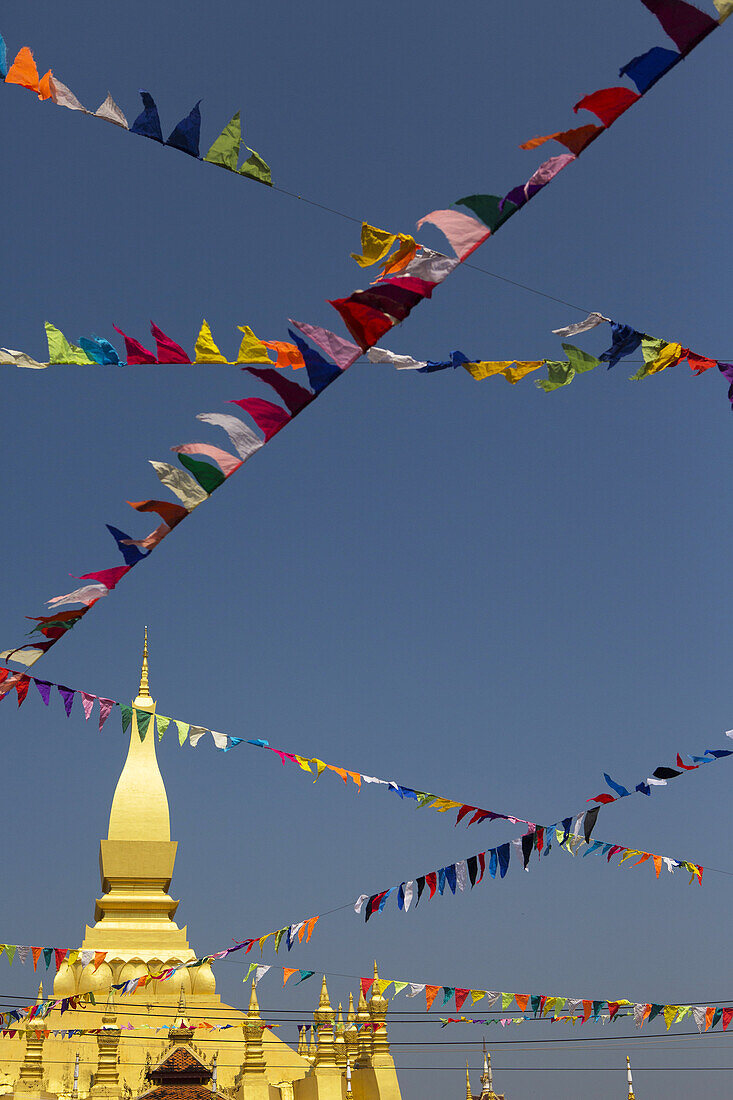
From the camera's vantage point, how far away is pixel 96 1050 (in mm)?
22516

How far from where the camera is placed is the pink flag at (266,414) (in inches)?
236

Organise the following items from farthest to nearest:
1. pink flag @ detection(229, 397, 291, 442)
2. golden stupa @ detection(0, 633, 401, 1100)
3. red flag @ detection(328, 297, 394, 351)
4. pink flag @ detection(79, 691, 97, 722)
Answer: golden stupa @ detection(0, 633, 401, 1100), pink flag @ detection(79, 691, 97, 722), pink flag @ detection(229, 397, 291, 442), red flag @ detection(328, 297, 394, 351)

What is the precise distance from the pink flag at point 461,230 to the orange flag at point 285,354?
132cm

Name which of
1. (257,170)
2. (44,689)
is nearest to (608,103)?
(257,170)

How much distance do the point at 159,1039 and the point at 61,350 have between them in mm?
Answer: 19707

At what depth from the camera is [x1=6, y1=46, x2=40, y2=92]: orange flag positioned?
6.04 m

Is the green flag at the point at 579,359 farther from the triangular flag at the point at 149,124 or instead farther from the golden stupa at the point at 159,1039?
the golden stupa at the point at 159,1039

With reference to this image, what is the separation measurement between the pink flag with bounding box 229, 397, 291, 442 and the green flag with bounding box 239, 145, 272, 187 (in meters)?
1.13

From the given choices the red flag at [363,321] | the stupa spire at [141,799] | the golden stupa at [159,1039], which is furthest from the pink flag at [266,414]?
the stupa spire at [141,799]

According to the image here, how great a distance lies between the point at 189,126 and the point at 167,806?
27289 millimetres

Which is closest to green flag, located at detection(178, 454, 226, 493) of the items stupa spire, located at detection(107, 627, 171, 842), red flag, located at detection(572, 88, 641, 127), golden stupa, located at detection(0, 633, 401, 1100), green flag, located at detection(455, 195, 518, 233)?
green flag, located at detection(455, 195, 518, 233)

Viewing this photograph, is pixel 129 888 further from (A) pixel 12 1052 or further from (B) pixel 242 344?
(B) pixel 242 344

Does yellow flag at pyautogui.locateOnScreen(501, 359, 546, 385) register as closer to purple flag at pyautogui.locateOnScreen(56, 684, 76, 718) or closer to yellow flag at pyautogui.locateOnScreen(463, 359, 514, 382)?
yellow flag at pyautogui.locateOnScreen(463, 359, 514, 382)

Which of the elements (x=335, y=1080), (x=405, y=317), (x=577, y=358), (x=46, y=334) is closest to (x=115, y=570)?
(x=46, y=334)
